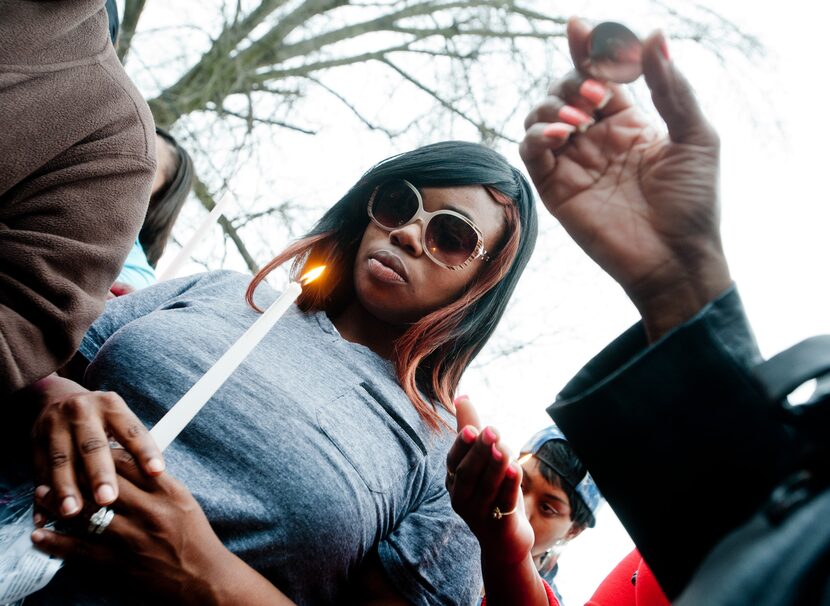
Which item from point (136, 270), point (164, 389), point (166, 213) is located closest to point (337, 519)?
point (164, 389)

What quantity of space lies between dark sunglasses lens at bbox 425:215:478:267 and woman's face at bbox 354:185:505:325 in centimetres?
3

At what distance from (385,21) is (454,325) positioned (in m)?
5.16

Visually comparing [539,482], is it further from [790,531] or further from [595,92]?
[790,531]

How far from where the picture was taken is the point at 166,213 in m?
3.15

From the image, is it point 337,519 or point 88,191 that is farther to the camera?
point 337,519

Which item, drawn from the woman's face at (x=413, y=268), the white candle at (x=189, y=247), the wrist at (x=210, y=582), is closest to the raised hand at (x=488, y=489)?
the wrist at (x=210, y=582)

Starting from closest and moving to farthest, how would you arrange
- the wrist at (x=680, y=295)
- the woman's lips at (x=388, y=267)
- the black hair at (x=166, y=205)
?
the wrist at (x=680, y=295), the woman's lips at (x=388, y=267), the black hair at (x=166, y=205)

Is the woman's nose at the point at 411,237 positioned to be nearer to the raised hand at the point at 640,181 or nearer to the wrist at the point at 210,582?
the raised hand at the point at 640,181

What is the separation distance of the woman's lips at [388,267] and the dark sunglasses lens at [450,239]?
0.35 feet

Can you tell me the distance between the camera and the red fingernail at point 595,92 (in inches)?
39.0

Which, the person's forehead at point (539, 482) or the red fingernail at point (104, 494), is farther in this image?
the person's forehead at point (539, 482)

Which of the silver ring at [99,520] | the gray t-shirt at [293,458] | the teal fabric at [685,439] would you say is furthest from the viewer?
the gray t-shirt at [293,458]

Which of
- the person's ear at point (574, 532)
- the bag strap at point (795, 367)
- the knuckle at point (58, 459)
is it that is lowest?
the person's ear at point (574, 532)

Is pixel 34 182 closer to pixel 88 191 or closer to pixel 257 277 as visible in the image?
pixel 88 191
